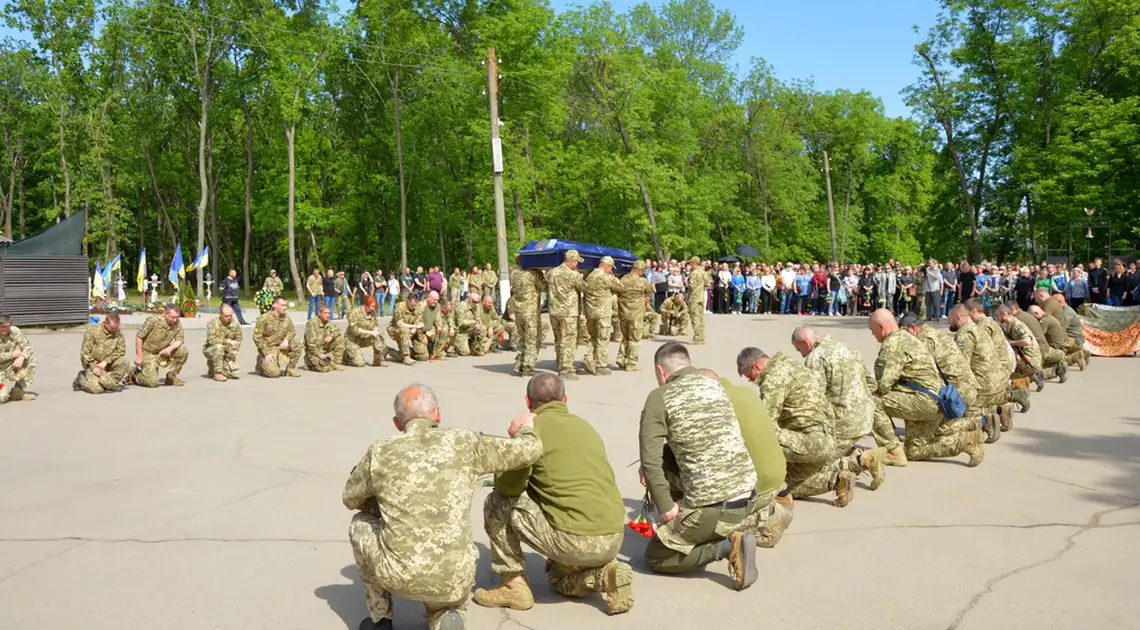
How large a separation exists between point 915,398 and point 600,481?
4677mm

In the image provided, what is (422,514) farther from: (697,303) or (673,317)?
(673,317)

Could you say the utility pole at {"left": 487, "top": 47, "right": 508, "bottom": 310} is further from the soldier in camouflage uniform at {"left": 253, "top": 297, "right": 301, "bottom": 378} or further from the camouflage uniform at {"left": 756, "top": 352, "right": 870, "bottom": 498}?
the camouflage uniform at {"left": 756, "top": 352, "right": 870, "bottom": 498}

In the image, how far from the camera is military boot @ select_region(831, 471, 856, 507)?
7023mm

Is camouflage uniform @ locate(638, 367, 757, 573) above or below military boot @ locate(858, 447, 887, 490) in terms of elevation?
above

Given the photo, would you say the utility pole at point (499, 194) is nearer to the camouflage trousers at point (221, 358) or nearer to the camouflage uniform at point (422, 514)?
the camouflage trousers at point (221, 358)

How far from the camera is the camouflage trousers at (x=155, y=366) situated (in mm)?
13797

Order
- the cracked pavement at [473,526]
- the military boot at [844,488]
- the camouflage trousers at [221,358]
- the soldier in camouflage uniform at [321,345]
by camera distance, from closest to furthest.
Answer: the cracked pavement at [473,526] → the military boot at [844,488] → the camouflage trousers at [221,358] → the soldier in camouflage uniform at [321,345]

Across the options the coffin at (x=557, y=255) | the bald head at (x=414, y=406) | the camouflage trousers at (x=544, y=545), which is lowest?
the camouflage trousers at (x=544, y=545)

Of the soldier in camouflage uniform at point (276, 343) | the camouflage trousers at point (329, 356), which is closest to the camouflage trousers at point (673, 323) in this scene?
the camouflage trousers at point (329, 356)

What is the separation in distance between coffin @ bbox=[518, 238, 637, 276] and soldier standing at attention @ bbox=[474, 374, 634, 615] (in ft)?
48.5

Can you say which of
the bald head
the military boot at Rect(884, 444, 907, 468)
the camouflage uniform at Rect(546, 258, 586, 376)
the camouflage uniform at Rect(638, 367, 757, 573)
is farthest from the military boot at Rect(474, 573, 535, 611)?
the camouflage uniform at Rect(546, 258, 586, 376)

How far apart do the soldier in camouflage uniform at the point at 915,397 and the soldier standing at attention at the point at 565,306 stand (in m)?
6.83

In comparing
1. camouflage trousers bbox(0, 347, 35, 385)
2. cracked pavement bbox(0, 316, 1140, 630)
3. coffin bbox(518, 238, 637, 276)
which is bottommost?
cracked pavement bbox(0, 316, 1140, 630)

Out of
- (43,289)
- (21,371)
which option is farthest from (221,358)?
(43,289)
